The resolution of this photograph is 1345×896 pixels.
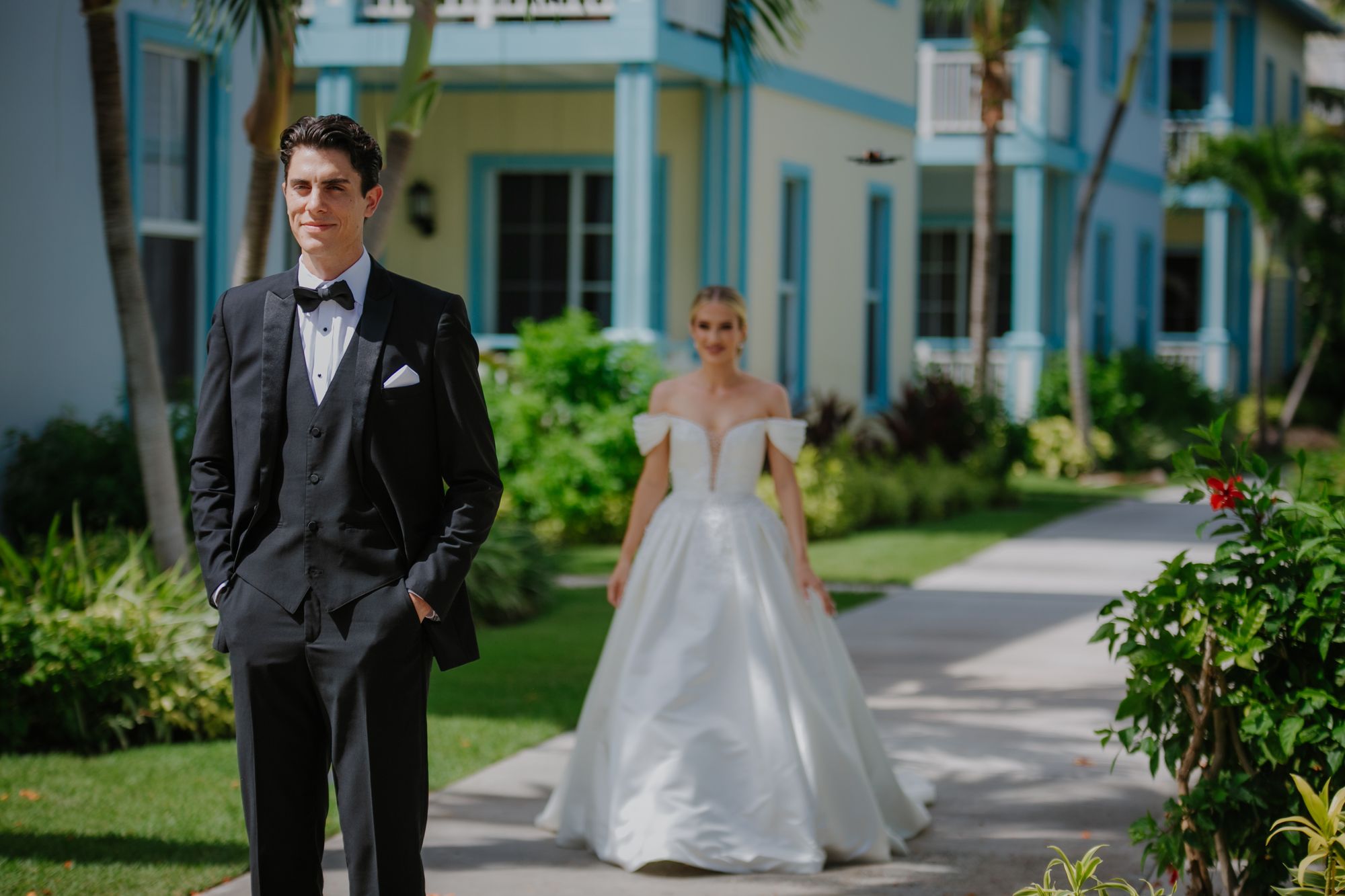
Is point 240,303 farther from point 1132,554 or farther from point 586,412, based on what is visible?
point 1132,554

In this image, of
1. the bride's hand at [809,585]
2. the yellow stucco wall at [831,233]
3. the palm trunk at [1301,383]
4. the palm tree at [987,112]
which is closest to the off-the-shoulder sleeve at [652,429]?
the bride's hand at [809,585]

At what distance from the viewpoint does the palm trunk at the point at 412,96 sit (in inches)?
291

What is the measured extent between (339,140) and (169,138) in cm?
814

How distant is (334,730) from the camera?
366cm

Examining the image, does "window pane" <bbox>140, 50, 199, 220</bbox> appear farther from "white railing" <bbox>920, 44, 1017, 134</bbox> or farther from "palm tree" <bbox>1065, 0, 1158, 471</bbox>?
"white railing" <bbox>920, 44, 1017, 134</bbox>

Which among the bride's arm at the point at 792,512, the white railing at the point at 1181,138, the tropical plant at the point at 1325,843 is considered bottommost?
the tropical plant at the point at 1325,843

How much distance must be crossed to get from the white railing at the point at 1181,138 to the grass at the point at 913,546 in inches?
470

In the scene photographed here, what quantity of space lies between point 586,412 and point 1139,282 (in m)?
17.1

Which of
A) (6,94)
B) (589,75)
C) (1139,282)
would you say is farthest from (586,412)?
(1139,282)

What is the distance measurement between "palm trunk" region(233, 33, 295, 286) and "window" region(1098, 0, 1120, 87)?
19934 mm

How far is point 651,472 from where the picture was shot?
6.38 meters

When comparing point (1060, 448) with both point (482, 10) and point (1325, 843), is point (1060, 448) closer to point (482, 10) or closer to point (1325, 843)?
point (482, 10)

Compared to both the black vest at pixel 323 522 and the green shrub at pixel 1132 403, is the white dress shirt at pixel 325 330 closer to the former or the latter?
the black vest at pixel 323 522

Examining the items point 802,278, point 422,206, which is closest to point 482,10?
point 422,206
